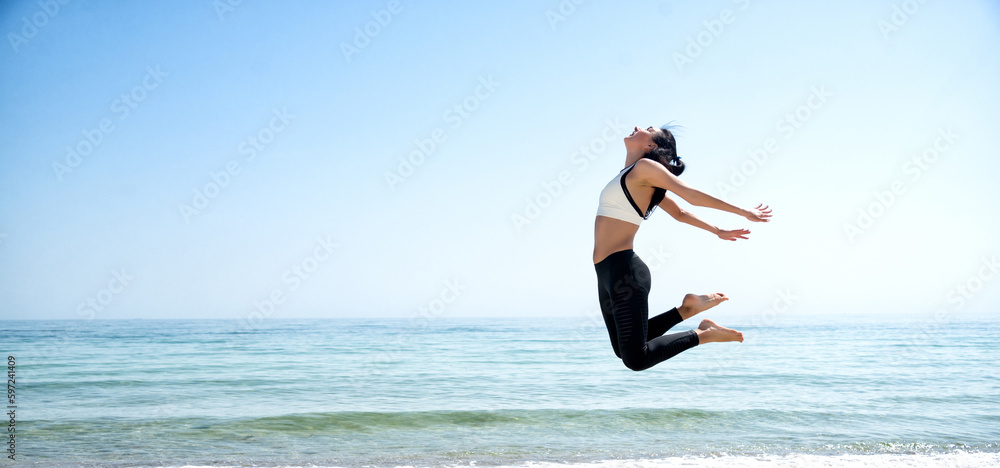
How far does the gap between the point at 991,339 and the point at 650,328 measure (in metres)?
27.5

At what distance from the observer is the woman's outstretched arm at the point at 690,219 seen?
13.1 ft

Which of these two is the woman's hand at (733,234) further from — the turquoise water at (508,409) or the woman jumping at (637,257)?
the turquoise water at (508,409)

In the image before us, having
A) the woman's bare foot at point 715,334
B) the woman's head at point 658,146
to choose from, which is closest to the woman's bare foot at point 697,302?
the woman's bare foot at point 715,334

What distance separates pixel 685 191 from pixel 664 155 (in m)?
0.47

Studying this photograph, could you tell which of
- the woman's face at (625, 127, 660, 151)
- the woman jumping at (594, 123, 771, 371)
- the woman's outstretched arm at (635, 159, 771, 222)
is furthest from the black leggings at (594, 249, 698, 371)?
the woman's face at (625, 127, 660, 151)

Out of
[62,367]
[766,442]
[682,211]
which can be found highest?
[682,211]

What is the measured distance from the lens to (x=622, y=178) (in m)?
3.82

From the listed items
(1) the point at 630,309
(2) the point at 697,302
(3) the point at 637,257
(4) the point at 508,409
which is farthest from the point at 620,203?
(4) the point at 508,409

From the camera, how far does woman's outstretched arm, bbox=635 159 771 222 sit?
3410 millimetres

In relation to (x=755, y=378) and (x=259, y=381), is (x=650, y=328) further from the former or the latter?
(x=259, y=381)

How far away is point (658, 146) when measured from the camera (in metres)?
3.96

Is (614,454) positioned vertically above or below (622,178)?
below

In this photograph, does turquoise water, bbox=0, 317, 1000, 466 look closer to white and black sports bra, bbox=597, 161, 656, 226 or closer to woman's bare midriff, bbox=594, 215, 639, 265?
woman's bare midriff, bbox=594, 215, 639, 265

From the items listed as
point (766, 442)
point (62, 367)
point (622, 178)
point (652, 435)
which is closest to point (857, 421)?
point (766, 442)
